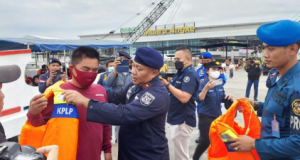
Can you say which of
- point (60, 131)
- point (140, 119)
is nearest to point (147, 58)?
point (140, 119)

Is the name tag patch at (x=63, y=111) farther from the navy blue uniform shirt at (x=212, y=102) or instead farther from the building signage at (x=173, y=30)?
the building signage at (x=173, y=30)

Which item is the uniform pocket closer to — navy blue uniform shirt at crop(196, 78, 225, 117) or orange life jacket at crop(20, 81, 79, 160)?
orange life jacket at crop(20, 81, 79, 160)

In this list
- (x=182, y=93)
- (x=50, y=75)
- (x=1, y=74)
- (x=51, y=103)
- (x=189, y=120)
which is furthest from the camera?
(x=50, y=75)

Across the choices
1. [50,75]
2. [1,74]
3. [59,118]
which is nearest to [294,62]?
[59,118]

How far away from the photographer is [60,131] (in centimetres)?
176

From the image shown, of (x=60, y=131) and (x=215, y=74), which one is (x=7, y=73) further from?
(x=215, y=74)

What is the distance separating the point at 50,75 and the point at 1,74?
383 centimetres

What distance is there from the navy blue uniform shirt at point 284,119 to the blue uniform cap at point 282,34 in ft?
0.68

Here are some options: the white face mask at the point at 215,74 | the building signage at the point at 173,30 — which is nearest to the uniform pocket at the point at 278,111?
the white face mask at the point at 215,74

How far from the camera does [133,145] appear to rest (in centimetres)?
204

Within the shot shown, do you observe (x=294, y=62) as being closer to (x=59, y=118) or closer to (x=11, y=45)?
(x=59, y=118)

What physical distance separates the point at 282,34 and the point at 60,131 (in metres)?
1.69

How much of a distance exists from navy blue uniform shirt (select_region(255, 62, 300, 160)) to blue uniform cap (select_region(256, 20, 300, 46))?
208mm

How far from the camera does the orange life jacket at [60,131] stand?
1.76m
